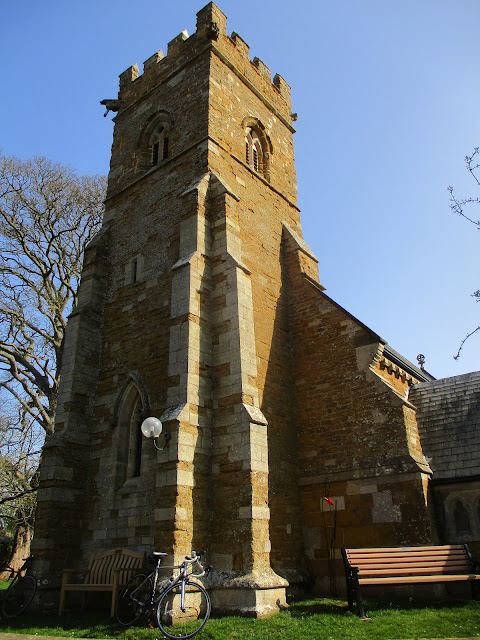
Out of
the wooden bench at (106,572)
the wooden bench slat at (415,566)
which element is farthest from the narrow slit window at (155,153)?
the wooden bench slat at (415,566)

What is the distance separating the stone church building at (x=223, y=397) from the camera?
9.38 meters

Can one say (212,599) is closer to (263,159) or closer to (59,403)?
(59,403)

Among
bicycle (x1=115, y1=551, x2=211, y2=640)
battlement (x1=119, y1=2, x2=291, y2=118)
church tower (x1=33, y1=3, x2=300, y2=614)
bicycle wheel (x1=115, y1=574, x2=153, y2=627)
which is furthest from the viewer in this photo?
battlement (x1=119, y1=2, x2=291, y2=118)

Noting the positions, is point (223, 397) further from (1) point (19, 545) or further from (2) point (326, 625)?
(1) point (19, 545)

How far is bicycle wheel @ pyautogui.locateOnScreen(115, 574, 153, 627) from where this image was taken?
26.1 ft

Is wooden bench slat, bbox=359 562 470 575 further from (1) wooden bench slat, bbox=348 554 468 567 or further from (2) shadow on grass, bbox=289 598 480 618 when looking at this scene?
(2) shadow on grass, bbox=289 598 480 618

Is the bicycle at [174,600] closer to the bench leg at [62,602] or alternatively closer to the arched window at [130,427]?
the bench leg at [62,602]

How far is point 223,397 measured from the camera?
1014 centimetres

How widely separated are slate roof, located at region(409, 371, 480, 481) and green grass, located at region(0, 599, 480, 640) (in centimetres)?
306

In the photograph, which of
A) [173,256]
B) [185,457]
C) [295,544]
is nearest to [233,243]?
[173,256]

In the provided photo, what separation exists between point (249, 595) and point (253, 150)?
42.3ft

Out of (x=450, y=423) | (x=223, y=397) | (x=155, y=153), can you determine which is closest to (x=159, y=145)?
(x=155, y=153)

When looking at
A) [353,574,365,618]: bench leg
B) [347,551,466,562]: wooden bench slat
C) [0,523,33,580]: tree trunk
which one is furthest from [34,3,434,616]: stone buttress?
[0,523,33,580]: tree trunk

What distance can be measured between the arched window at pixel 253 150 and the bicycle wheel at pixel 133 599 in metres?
11.7
